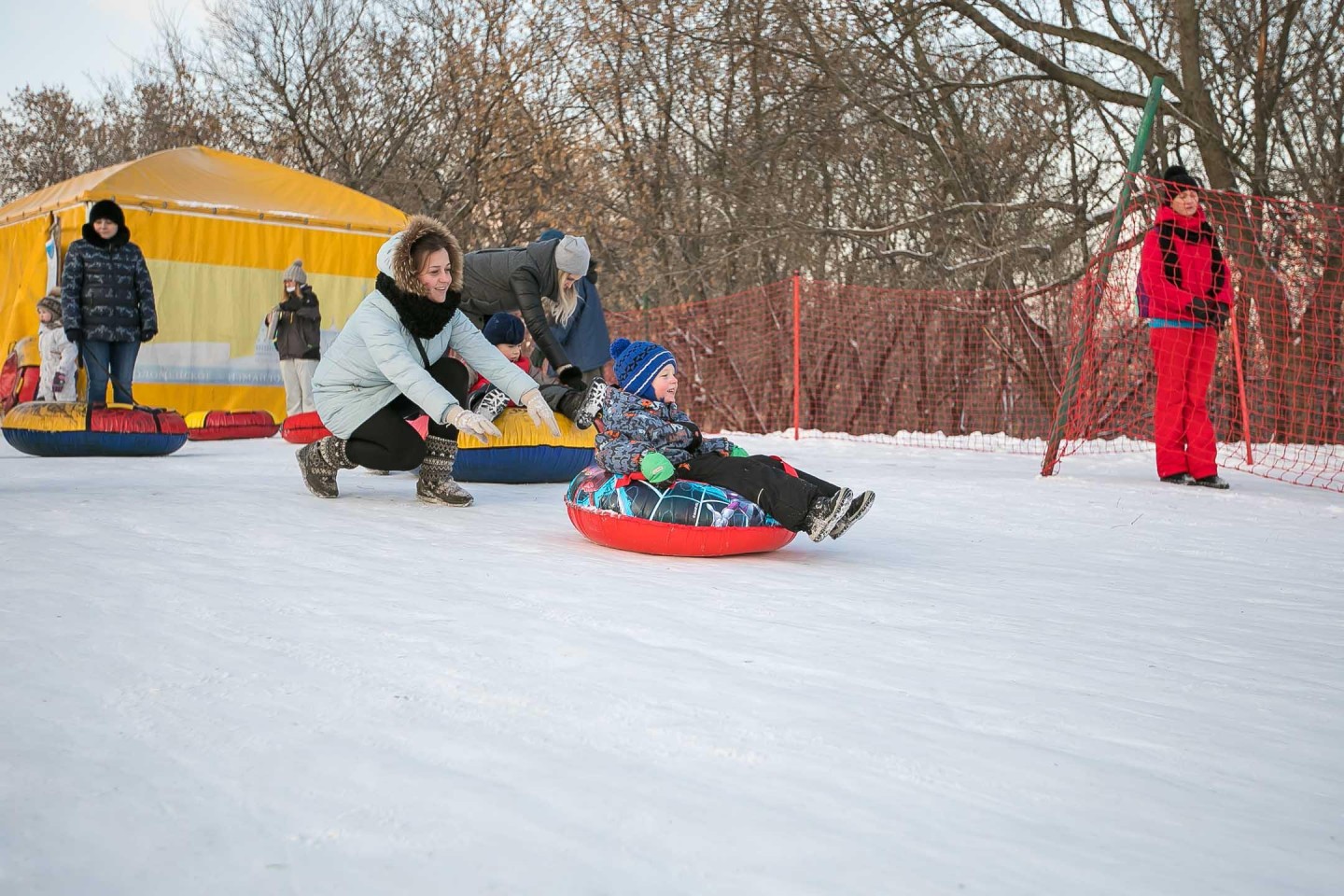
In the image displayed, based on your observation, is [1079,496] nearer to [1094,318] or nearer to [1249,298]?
[1094,318]

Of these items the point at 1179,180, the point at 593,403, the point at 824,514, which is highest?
the point at 1179,180

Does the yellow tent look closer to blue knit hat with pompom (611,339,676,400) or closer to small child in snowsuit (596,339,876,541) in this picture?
blue knit hat with pompom (611,339,676,400)

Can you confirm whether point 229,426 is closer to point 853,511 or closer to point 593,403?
point 593,403

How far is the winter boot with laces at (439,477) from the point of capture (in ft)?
18.6

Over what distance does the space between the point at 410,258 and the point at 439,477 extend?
3.43 feet

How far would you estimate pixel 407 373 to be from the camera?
16.9 ft

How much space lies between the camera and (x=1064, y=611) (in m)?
3.46

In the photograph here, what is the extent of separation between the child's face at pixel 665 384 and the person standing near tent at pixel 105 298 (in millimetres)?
5955

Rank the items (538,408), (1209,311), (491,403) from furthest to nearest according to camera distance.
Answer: (1209,311) < (491,403) < (538,408)

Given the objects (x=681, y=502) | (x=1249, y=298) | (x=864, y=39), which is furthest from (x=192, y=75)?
(x=681, y=502)

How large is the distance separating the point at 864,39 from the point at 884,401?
3652 mm

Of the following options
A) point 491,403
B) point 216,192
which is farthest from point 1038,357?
point 216,192

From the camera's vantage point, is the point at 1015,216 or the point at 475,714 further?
the point at 1015,216

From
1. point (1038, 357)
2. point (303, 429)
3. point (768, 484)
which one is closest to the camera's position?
point (768, 484)
